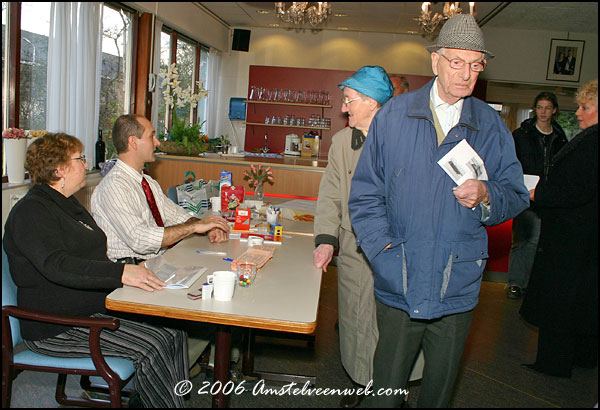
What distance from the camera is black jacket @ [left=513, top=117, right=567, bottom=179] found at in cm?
482

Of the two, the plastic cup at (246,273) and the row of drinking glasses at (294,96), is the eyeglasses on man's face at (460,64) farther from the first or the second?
the row of drinking glasses at (294,96)

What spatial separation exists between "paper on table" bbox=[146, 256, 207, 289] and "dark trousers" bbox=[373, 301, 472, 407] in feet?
2.44

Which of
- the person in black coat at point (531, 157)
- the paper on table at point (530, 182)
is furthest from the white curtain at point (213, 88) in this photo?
the paper on table at point (530, 182)

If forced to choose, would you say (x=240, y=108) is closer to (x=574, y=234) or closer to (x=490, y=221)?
(x=574, y=234)

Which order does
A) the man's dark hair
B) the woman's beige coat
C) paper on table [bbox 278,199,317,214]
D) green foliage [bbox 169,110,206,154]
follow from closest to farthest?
1. the woman's beige coat
2. the man's dark hair
3. paper on table [bbox 278,199,317,214]
4. green foliage [bbox 169,110,206,154]

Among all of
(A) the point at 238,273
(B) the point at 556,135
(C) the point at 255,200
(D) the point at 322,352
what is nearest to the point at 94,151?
(C) the point at 255,200

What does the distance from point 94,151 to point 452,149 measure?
4.77 metres

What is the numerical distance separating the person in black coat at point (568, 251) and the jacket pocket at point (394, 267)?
5.76ft

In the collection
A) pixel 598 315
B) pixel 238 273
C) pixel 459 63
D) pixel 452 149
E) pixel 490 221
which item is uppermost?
pixel 459 63

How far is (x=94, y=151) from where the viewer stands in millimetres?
5637

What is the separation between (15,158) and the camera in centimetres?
392

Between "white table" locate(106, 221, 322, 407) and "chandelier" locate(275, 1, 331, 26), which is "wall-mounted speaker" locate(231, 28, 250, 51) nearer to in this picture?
"chandelier" locate(275, 1, 331, 26)

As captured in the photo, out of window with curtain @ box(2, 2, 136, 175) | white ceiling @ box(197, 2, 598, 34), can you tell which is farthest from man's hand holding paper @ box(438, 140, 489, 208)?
white ceiling @ box(197, 2, 598, 34)

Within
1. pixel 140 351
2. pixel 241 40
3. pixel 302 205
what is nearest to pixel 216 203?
pixel 302 205
